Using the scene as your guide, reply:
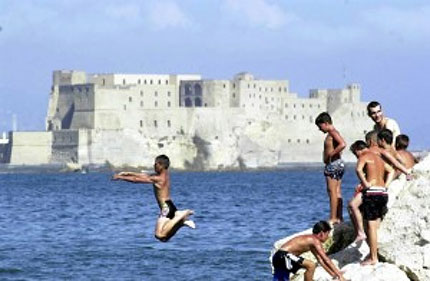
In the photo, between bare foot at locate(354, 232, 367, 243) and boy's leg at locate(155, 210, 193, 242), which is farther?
boy's leg at locate(155, 210, 193, 242)

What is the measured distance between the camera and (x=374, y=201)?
13.2 m

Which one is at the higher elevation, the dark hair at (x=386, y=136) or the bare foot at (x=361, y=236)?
the dark hair at (x=386, y=136)

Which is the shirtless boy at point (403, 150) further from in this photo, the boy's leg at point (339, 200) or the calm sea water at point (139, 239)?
the calm sea water at point (139, 239)

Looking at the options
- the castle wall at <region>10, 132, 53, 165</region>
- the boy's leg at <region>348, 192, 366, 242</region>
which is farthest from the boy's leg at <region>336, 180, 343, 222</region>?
the castle wall at <region>10, 132, 53, 165</region>

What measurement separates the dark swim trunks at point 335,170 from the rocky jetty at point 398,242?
515 millimetres

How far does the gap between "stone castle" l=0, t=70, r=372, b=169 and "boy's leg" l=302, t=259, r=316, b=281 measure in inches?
3506

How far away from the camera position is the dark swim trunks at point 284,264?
43.1 feet

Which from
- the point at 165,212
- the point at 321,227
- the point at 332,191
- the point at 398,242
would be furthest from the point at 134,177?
the point at 398,242

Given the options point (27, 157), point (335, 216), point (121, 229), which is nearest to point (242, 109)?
point (27, 157)

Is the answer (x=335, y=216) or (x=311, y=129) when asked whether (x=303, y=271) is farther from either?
(x=311, y=129)

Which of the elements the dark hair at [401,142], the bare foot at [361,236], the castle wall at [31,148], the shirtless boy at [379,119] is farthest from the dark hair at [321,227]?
the castle wall at [31,148]

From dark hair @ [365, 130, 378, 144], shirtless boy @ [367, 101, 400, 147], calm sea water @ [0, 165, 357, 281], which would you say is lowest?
calm sea water @ [0, 165, 357, 281]

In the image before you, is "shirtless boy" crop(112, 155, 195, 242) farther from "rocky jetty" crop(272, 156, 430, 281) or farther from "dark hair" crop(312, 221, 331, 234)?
"dark hair" crop(312, 221, 331, 234)

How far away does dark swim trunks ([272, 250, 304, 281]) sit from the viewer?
1313 cm
